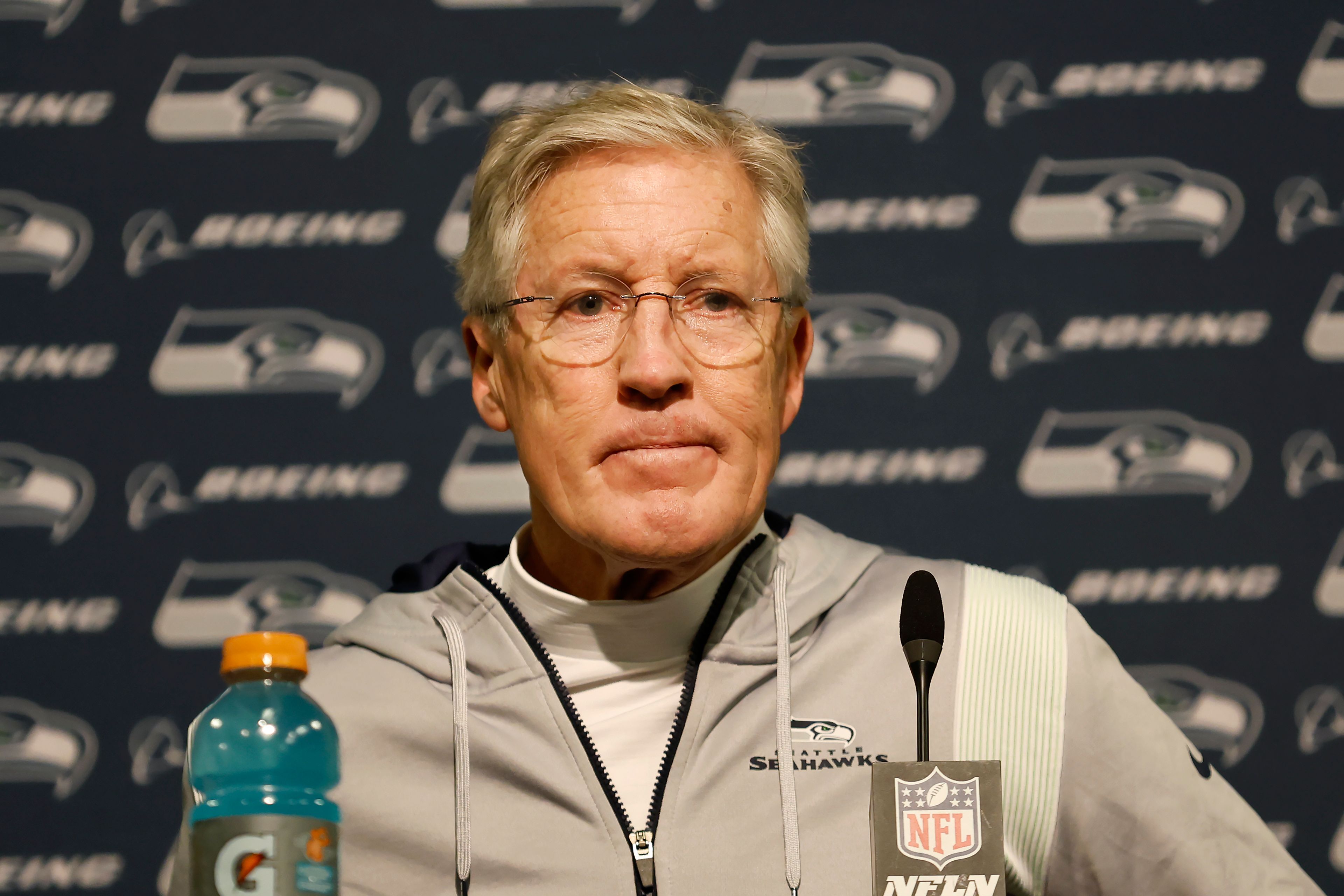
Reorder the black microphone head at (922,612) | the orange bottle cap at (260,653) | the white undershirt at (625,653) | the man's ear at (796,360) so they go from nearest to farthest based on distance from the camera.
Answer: the orange bottle cap at (260,653), the black microphone head at (922,612), the white undershirt at (625,653), the man's ear at (796,360)

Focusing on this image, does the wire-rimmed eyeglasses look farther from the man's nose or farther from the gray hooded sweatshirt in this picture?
the gray hooded sweatshirt

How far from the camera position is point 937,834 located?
3.41 ft

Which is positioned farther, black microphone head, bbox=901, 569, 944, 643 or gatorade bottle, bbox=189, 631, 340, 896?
black microphone head, bbox=901, 569, 944, 643

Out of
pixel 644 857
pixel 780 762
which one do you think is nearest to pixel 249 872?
pixel 644 857

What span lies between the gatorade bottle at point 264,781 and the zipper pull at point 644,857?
41 centimetres

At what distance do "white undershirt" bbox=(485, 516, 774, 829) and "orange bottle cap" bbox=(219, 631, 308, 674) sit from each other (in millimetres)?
665

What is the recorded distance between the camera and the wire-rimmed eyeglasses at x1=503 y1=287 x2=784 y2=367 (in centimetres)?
159

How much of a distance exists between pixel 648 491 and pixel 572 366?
0.19m

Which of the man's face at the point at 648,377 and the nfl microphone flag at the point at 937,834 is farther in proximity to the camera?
the man's face at the point at 648,377

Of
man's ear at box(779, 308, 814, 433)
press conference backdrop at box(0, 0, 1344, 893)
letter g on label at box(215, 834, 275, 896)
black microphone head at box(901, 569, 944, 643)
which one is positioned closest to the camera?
letter g on label at box(215, 834, 275, 896)

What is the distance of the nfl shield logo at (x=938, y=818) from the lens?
104cm

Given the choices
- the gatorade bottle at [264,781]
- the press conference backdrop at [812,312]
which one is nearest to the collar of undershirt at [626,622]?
the gatorade bottle at [264,781]

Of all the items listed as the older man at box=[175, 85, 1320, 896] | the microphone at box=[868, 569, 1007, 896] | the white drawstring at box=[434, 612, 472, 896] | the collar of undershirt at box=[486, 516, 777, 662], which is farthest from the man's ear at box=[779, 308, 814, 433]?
the microphone at box=[868, 569, 1007, 896]

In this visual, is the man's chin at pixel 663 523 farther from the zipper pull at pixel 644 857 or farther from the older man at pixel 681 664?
the zipper pull at pixel 644 857
